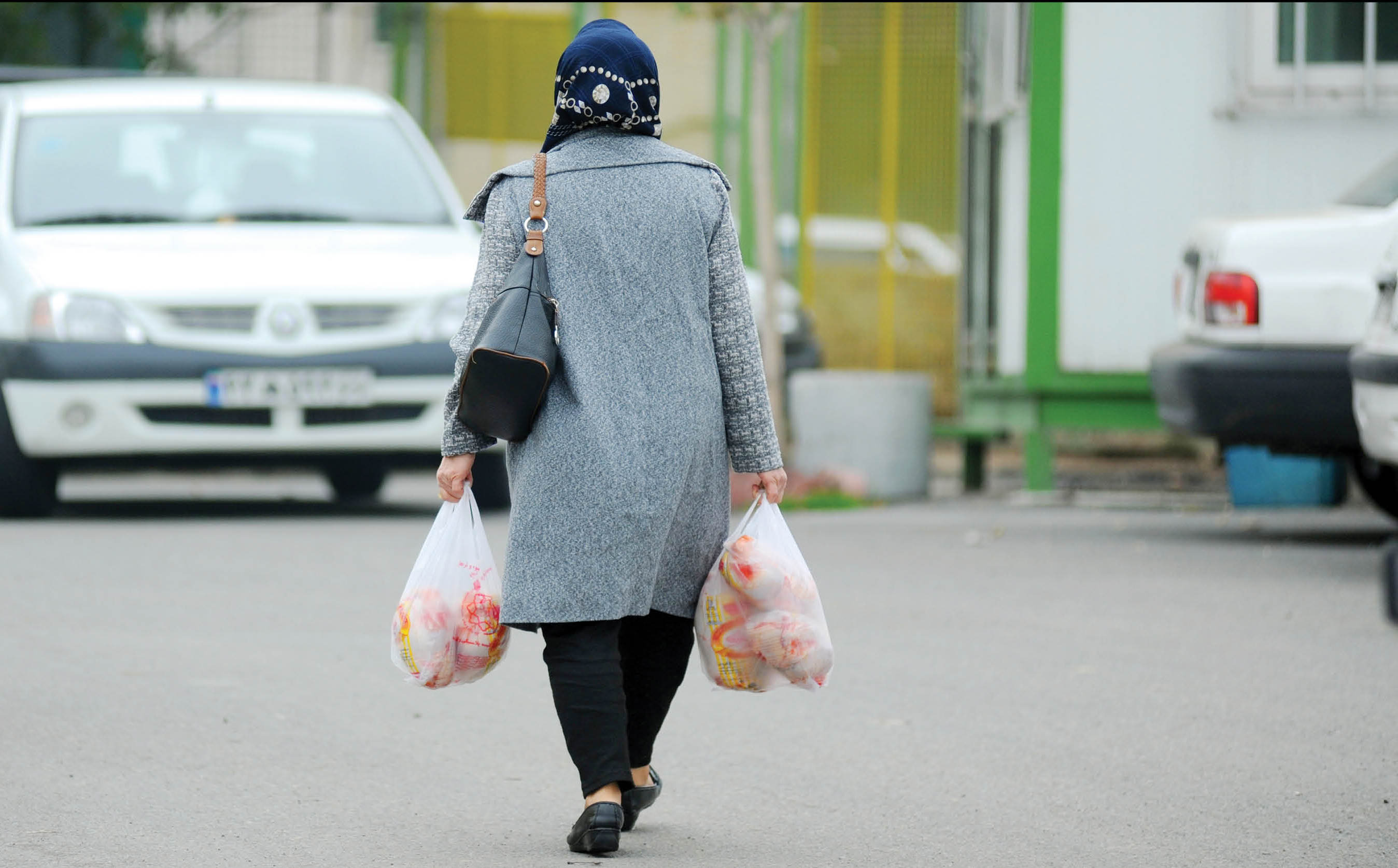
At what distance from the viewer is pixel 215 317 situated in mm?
9422

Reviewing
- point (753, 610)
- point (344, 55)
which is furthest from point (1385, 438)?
point (344, 55)

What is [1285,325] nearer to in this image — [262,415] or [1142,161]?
[1142,161]

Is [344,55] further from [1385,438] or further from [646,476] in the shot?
[646,476]

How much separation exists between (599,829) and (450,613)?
0.53 m

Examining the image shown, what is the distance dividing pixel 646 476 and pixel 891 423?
26.2 feet

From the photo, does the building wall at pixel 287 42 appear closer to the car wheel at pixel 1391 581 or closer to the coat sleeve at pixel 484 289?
the coat sleeve at pixel 484 289

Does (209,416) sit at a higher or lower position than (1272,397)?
lower

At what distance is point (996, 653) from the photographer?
6582mm

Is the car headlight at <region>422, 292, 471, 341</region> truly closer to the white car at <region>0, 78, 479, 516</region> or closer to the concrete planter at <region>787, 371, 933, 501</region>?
the white car at <region>0, 78, 479, 516</region>

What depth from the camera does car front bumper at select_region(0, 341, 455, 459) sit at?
30.5 ft

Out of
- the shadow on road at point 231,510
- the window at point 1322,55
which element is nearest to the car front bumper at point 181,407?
the shadow on road at point 231,510

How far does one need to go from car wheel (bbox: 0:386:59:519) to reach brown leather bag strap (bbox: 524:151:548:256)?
5814 millimetres

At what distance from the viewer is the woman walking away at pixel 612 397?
4141 mm

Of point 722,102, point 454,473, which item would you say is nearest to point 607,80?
point 454,473
